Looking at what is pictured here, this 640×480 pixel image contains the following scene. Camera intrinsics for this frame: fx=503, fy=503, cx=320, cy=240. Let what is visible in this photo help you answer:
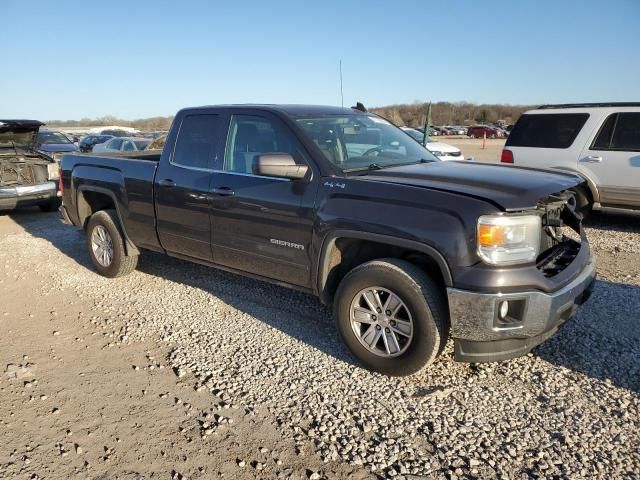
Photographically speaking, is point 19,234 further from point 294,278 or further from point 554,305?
point 554,305

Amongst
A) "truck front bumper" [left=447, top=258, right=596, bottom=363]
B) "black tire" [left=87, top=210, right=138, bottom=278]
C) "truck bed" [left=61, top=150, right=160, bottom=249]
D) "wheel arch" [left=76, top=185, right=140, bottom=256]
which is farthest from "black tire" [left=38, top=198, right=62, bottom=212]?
"truck front bumper" [left=447, top=258, right=596, bottom=363]

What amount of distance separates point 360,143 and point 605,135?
5.29 m

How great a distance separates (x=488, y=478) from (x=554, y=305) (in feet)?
3.73

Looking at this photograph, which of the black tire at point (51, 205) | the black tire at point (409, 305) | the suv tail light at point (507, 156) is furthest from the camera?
the black tire at point (51, 205)

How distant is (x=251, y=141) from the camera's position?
14.2 feet

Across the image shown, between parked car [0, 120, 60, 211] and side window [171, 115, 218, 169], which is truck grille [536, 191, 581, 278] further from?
parked car [0, 120, 60, 211]

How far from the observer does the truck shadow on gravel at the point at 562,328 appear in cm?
360

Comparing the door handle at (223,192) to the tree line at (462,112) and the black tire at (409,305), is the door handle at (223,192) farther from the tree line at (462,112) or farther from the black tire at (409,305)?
the tree line at (462,112)

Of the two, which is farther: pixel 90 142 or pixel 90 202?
pixel 90 142

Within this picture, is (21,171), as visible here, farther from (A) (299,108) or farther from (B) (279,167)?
(B) (279,167)

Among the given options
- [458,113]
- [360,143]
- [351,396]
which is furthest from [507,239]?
[458,113]

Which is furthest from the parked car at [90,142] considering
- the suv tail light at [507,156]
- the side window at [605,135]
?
the side window at [605,135]

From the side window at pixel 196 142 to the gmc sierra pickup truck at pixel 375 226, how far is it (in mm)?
14

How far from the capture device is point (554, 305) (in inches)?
121
